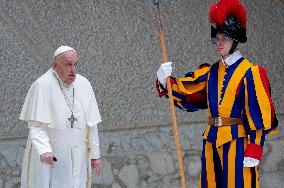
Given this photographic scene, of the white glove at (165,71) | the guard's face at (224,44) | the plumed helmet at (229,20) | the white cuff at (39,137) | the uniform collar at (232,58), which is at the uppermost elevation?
the plumed helmet at (229,20)

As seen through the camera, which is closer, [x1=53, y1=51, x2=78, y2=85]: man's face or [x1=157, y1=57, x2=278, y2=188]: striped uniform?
[x1=157, y1=57, x2=278, y2=188]: striped uniform

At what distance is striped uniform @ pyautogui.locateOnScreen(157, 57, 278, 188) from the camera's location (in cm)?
415

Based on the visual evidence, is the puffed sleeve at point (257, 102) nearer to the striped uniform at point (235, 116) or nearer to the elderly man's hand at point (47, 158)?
the striped uniform at point (235, 116)

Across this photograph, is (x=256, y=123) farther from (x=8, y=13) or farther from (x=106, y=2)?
(x=8, y=13)

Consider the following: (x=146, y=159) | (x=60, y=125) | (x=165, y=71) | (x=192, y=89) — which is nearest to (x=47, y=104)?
(x=60, y=125)

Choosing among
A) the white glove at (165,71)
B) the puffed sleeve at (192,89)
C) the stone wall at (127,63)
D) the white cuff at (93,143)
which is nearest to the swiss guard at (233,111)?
the white glove at (165,71)

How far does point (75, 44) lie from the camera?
6262 mm

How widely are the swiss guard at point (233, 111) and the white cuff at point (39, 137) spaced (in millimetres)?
946

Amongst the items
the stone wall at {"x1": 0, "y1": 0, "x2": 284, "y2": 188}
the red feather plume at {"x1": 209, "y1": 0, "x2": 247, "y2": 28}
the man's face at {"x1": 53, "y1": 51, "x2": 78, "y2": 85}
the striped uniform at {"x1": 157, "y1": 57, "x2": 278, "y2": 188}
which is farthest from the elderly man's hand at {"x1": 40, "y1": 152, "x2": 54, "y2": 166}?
the stone wall at {"x1": 0, "y1": 0, "x2": 284, "y2": 188}

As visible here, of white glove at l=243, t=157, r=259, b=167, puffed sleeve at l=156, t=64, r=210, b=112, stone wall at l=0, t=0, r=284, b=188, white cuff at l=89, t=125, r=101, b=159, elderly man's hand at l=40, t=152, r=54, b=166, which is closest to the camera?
white glove at l=243, t=157, r=259, b=167

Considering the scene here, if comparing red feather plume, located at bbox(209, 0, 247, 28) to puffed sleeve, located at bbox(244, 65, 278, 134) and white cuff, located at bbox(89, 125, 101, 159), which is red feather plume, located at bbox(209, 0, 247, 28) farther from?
white cuff, located at bbox(89, 125, 101, 159)

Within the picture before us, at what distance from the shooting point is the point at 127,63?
6340 millimetres

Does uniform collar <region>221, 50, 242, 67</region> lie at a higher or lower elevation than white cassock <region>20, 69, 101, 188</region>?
higher

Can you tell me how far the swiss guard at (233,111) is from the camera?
4148 millimetres
